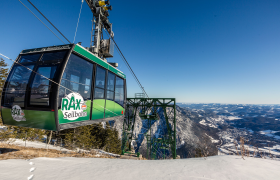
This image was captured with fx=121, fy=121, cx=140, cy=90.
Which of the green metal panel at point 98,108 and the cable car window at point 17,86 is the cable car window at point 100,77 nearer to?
the green metal panel at point 98,108

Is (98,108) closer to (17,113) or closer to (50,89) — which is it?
(50,89)

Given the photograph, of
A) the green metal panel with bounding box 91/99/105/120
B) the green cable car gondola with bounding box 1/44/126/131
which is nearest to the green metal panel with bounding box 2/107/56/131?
the green cable car gondola with bounding box 1/44/126/131

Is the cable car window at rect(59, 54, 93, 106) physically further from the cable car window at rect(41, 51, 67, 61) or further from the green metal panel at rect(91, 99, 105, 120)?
the green metal panel at rect(91, 99, 105, 120)

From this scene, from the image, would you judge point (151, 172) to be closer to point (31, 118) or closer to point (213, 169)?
point (213, 169)

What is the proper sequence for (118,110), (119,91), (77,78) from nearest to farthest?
(77,78), (118,110), (119,91)

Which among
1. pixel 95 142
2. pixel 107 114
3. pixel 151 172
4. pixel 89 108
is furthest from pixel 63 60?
pixel 95 142

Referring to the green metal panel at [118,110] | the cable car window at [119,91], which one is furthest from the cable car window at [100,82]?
the green metal panel at [118,110]

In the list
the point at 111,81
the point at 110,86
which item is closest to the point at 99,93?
the point at 110,86
